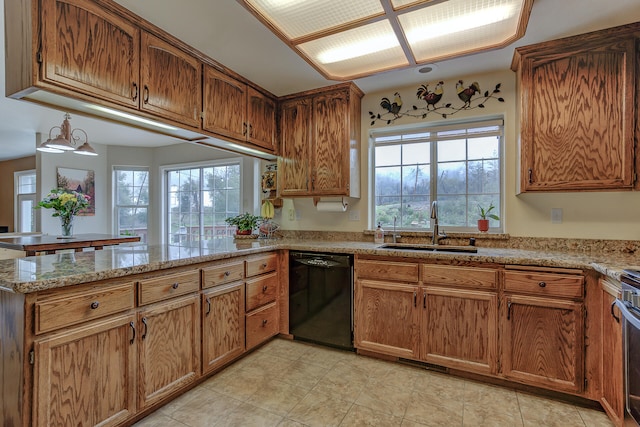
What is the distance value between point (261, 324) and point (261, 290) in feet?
0.96

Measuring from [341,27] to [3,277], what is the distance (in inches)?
82.3

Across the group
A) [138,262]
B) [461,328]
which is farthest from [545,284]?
[138,262]

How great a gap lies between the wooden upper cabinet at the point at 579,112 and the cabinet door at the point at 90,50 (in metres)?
2.72

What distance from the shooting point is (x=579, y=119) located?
7.02ft

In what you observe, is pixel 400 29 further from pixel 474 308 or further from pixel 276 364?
pixel 276 364

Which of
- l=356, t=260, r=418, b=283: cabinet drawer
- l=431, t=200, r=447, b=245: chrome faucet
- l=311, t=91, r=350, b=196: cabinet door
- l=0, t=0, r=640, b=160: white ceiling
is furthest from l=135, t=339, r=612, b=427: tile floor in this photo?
l=0, t=0, r=640, b=160: white ceiling

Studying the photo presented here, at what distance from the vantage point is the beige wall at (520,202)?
89.7 inches

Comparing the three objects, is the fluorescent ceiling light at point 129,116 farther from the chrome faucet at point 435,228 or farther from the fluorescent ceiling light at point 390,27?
the chrome faucet at point 435,228

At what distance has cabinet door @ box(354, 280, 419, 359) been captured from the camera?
2309mm

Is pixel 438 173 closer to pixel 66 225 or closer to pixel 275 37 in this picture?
pixel 275 37

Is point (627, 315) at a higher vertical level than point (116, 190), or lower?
lower

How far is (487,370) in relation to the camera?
6.82ft

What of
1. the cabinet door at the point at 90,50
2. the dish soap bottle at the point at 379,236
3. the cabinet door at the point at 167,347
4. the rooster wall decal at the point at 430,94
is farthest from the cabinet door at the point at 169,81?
the rooster wall decal at the point at 430,94

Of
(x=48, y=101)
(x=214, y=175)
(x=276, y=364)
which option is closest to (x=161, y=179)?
(x=214, y=175)
